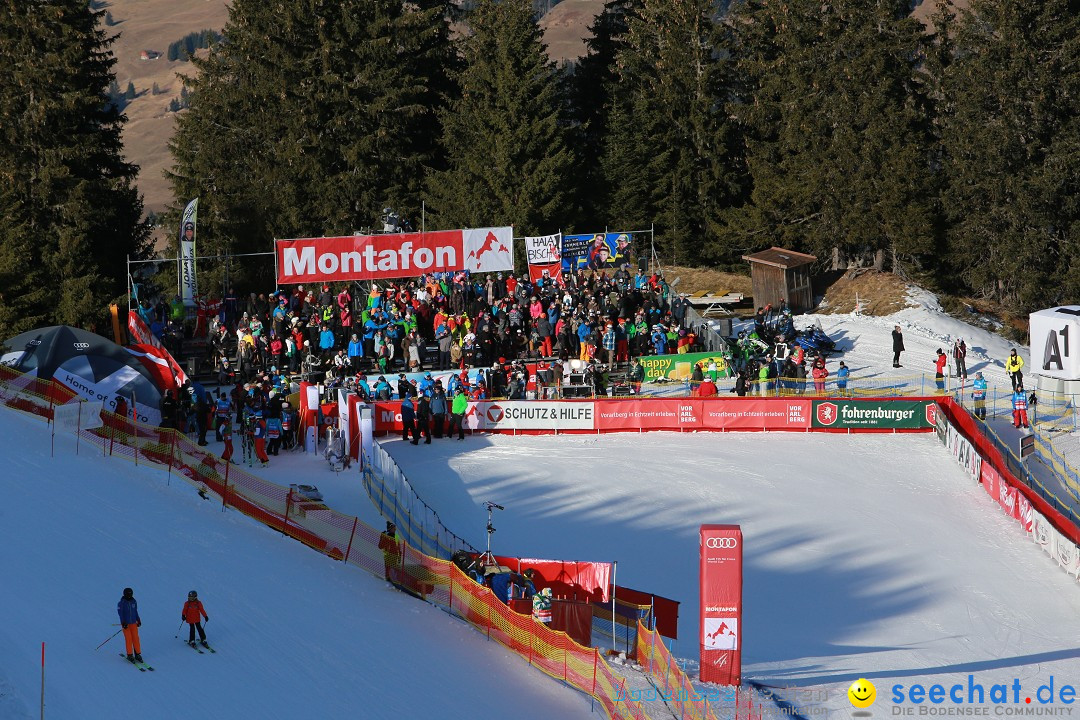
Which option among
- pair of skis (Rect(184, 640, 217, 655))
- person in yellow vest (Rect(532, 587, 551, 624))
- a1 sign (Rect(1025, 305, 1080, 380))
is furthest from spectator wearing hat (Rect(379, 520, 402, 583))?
a1 sign (Rect(1025, 305, 1080, 380))

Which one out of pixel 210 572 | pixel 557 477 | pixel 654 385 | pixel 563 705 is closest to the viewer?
pixel 563 705

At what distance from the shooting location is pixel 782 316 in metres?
35.6

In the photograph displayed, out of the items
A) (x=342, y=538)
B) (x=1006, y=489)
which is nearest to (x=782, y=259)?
(x=1006, y=489)

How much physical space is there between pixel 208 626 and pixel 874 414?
658 inches

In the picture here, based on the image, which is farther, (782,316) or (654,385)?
(782,316)

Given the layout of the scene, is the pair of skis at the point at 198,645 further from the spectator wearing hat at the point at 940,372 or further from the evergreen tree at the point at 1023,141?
the evergreen tree at the point at 1023,141

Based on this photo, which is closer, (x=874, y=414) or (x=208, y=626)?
(x=208, y=626)

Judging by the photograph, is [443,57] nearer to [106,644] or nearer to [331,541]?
[331,541]

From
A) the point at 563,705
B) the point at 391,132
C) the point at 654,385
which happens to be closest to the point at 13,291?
the point at 391,132

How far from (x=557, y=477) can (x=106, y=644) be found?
461 inches

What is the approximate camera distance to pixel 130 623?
16547 mm

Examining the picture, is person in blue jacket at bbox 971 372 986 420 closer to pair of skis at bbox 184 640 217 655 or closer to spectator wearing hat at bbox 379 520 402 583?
spectator wearing hat at bbox 379 520 402 583

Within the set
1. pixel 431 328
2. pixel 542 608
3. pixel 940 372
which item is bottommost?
pixel 542 608

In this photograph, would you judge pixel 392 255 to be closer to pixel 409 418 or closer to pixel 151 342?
pixel 151 342
